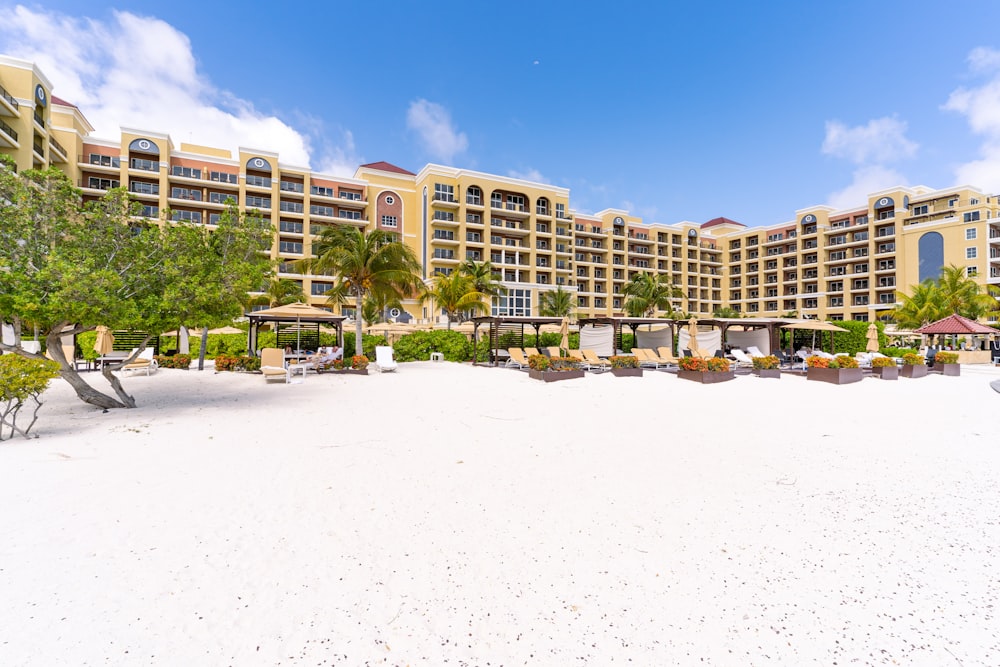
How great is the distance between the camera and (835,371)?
13.5 metres

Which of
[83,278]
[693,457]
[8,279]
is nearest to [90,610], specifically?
[693,457]

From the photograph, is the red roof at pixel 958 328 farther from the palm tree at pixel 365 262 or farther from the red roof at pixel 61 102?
the red roof at pixel 61 102

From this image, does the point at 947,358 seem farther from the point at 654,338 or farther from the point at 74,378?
the point at 74,378

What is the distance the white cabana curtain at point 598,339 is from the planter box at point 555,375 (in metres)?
8.71

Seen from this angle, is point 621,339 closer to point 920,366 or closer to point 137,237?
point 920,366

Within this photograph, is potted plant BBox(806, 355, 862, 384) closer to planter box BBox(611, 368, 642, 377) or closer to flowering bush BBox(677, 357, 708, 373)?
flowering bush BBox(677, 357, 708, 373)

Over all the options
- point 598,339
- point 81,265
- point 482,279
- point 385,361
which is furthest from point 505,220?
point 81,265

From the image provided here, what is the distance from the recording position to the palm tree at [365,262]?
58.7 ft

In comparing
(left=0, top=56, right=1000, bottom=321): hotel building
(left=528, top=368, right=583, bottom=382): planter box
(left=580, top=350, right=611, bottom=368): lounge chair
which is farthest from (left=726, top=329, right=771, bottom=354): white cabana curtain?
(left=0, top=56, right=1000, bottom=321): hotel building

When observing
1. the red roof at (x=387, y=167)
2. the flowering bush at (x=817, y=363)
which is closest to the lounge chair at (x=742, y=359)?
the flowering bush at (x=817, y=363)

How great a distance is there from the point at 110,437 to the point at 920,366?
2169 cm

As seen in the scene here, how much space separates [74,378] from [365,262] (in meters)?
10.9

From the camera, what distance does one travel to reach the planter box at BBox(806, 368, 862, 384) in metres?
13.4

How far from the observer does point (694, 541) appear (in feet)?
11.0
